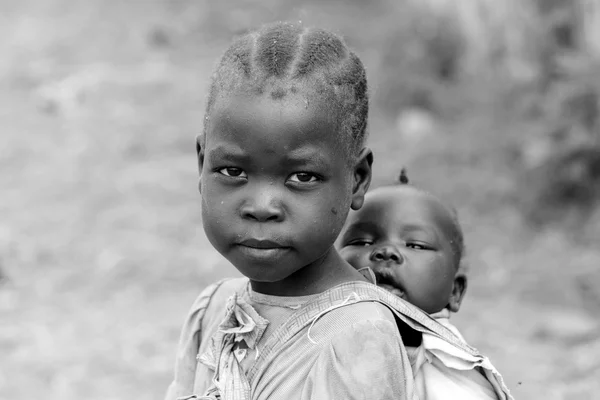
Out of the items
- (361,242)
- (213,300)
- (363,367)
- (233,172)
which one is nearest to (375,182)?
(361,242)

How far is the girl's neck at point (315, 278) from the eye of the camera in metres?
2.16

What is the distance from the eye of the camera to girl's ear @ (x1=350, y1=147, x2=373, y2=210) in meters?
2.16

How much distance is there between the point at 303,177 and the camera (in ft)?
6.62

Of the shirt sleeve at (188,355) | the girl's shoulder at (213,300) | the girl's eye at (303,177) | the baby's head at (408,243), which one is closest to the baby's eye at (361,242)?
the baby's head at (408,243)

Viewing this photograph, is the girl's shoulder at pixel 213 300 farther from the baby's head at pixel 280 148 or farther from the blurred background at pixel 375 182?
the blurred background at pixel 375 182

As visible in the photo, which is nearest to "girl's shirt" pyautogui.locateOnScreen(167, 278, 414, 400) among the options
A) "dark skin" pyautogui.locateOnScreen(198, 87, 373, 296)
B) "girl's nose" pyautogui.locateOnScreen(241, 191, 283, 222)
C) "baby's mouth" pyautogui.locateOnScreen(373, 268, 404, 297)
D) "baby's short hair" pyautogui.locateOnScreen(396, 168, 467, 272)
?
"dark skin" pyautogui.locateOnScreen(198, 87, 373, 296)

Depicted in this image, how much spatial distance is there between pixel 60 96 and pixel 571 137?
216 inches

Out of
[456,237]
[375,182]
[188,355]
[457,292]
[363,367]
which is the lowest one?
[363,367]

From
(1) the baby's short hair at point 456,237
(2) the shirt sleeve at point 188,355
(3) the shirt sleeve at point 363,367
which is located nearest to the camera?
(3) the shirt sleeve at point 363,367

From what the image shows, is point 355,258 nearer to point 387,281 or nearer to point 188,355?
point 387,281

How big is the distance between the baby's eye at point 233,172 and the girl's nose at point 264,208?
2.7 inches

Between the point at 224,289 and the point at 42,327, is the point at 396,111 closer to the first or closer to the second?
the point at 42,327

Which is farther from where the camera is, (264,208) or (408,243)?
(408,243)

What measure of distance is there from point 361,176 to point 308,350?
46cm
